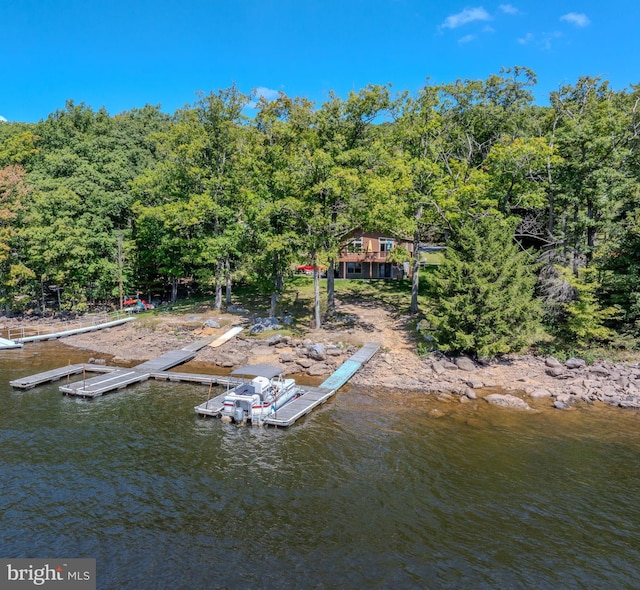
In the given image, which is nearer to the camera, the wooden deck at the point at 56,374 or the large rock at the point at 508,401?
the large rock at the point at 508,401

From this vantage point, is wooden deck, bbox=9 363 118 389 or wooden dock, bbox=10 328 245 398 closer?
wooden dock, bbox=10 328 245 398

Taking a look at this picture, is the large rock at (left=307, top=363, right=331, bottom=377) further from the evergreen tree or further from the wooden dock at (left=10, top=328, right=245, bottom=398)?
the evergreen tree

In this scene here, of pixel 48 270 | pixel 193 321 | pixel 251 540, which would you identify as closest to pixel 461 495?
pixel 251 540

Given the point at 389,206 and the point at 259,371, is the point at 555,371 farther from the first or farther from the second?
the point at 259,371

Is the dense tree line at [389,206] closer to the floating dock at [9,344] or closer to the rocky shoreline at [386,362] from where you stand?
the rocky shoreline at [386,362]

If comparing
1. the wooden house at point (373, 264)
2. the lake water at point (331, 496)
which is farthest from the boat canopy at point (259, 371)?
the wooden house at point (373, 264)

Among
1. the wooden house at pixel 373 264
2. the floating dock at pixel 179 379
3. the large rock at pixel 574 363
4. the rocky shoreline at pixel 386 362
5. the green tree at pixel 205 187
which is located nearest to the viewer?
the floating dock at pixel 179 379

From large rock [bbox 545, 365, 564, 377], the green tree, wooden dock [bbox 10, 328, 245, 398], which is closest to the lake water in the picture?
wooden dock [bbox 10, 328, 245, 398]
